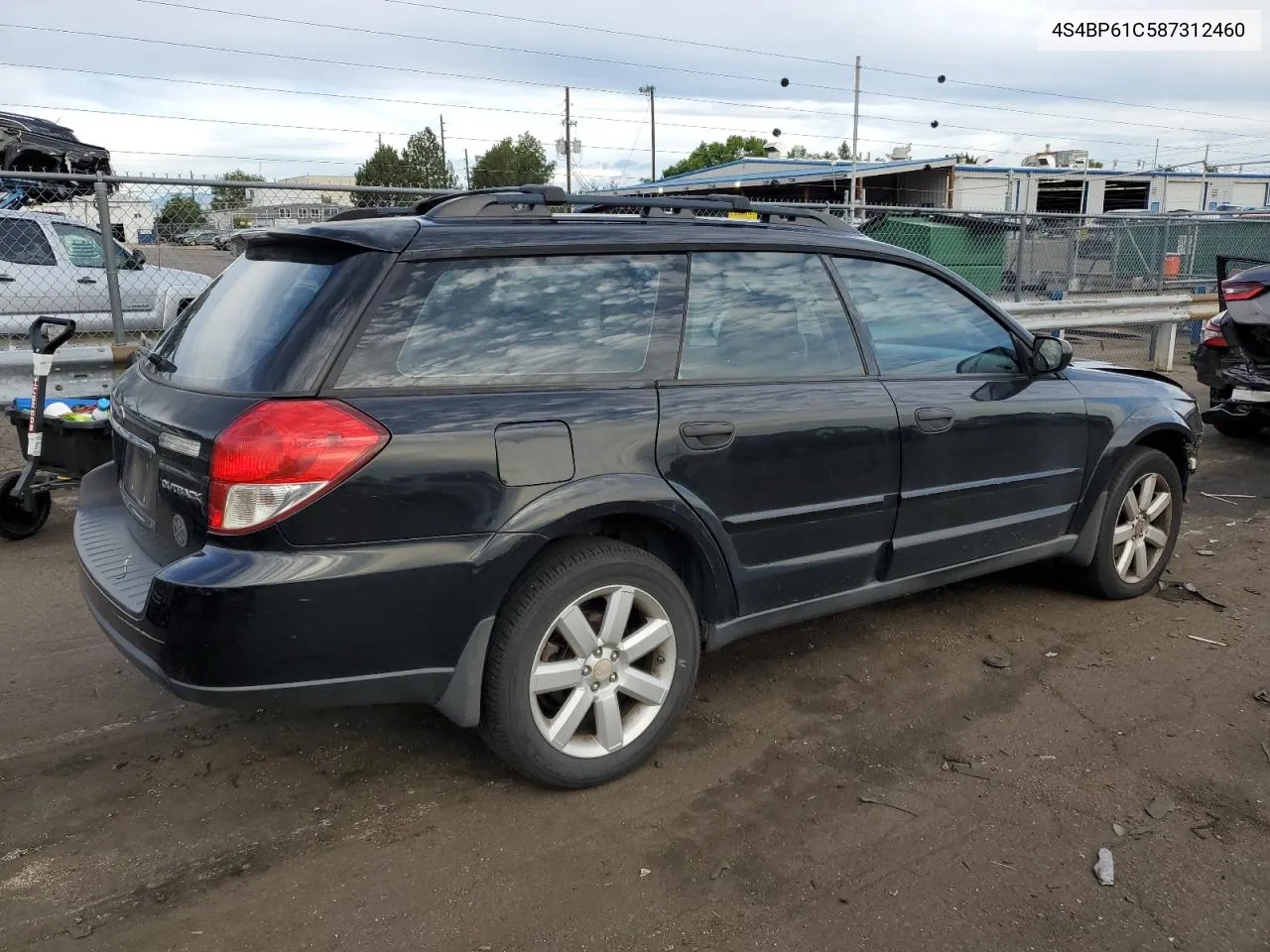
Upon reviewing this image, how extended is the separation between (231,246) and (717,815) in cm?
270

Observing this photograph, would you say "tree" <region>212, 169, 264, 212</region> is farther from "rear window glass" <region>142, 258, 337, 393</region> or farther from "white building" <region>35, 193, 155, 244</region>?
"rear window glass" <region>142, 258, 337, 393</region>

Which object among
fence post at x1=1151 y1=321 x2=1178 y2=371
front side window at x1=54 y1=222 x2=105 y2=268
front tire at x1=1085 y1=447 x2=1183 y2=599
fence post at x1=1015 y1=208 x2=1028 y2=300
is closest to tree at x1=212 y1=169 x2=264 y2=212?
front side window at x1=54 y1=222 x2=105 y2=268

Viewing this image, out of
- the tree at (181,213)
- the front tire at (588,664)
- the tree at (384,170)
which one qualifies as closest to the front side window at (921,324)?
the front tire at (588,664)

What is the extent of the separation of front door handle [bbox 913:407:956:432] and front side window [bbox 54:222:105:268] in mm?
8776

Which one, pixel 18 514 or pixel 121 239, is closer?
pixel 18 514

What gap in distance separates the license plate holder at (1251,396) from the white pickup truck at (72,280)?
822 cm

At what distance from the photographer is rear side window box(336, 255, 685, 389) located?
9.44ft

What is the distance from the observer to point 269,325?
296 centimetres

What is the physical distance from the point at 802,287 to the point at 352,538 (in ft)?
6.25

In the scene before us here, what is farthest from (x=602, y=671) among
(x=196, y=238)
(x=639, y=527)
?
(x=196, y=238)

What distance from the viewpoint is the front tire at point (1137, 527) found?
4.71m

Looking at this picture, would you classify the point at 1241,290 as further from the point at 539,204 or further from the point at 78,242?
the point at 78,242

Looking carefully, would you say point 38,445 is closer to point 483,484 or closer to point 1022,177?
point 483,484

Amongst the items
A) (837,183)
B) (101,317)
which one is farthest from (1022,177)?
(101,317)
